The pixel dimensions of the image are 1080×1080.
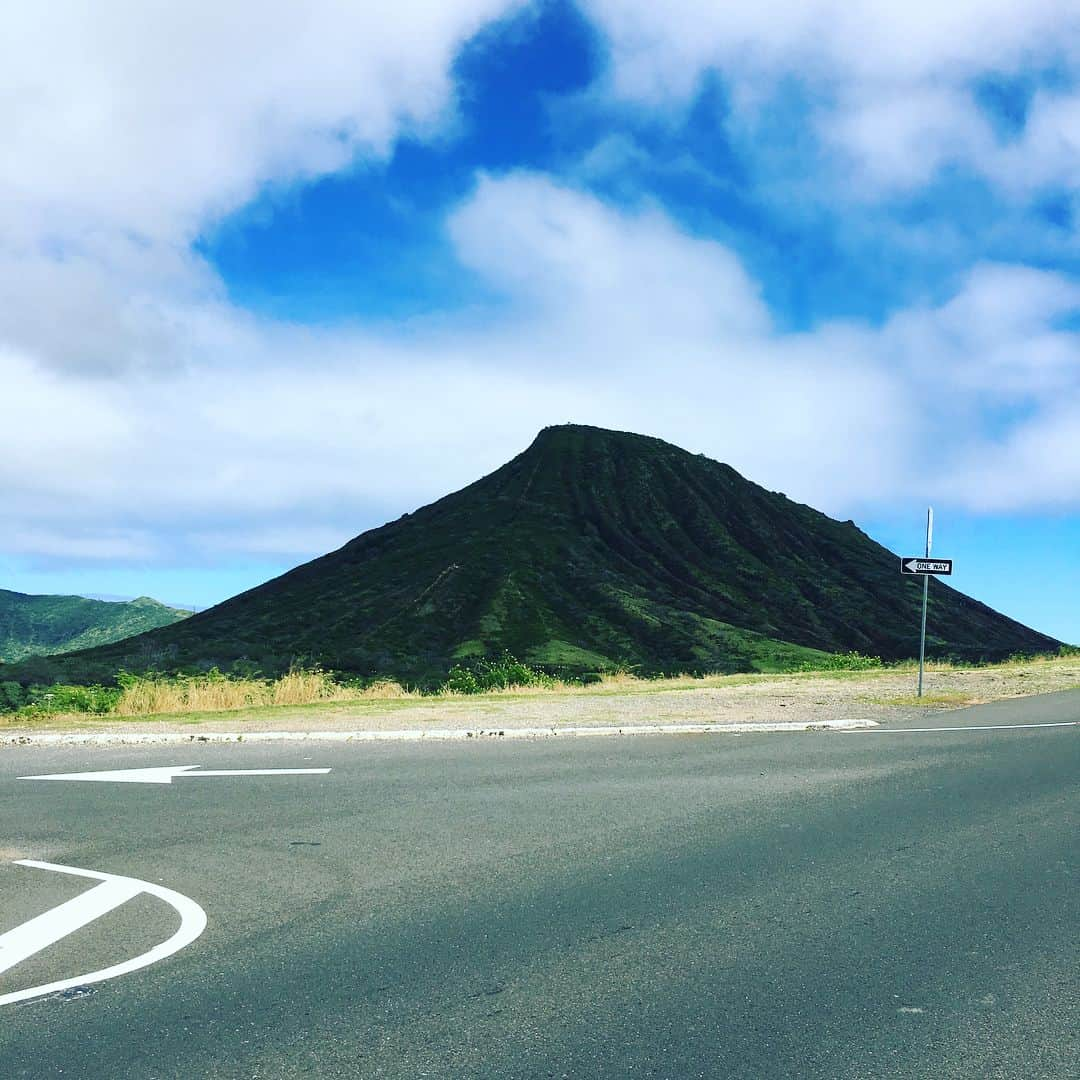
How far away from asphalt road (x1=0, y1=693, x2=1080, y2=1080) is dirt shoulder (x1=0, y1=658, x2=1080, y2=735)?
520cm

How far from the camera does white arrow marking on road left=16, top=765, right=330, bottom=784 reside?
10.6 metres

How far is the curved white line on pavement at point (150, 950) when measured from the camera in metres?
4.67

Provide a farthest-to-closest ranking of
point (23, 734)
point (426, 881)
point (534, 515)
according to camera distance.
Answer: point (534, 515) → point (23, 734) → point (426, 881)

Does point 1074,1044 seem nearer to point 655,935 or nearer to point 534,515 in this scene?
point 655,935

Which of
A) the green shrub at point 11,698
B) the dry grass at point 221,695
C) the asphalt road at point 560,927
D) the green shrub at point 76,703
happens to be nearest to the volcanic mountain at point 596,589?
the green shrub at point 11,698

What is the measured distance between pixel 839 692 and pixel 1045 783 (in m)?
11.8

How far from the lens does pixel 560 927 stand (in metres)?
5.53

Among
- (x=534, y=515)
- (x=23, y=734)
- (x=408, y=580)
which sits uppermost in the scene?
(x=534, y=515)

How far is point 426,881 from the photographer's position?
6.47 metres

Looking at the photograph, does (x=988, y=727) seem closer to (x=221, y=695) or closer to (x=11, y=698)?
(x=221, y=695)

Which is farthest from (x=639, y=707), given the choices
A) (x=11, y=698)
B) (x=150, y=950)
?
(x=11, y=698)

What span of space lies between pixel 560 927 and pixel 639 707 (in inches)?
510

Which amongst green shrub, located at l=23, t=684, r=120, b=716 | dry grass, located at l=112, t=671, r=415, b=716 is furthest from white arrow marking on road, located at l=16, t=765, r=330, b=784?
green shrub, located at l=23, t=684, r=120, b=716

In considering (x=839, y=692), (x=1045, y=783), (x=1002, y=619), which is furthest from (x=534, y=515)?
(x=1045, y=783)
